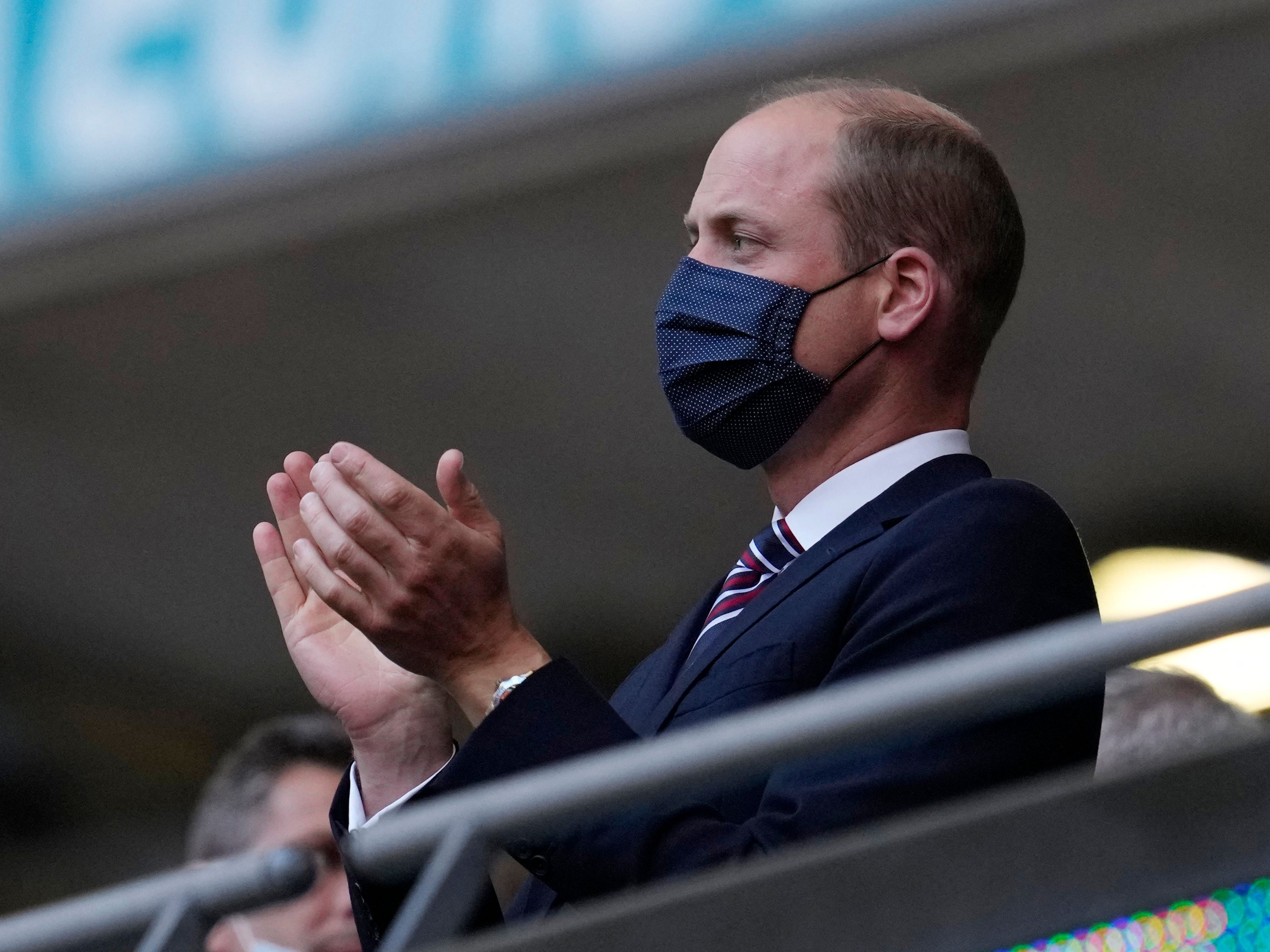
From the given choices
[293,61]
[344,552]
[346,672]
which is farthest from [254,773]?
[293,61]

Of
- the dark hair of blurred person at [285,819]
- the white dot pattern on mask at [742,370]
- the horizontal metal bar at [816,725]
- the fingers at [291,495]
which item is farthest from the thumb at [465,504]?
the dark hair of blurred person at [285,819]

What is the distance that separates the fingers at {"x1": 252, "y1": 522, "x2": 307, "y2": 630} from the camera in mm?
1754

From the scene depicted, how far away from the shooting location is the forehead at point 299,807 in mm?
2537

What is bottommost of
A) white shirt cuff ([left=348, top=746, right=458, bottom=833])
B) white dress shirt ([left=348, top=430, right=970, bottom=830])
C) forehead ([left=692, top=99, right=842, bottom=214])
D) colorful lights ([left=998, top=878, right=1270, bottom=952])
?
white shirt cuff ([left=348, top=746, right=458, bottom=833])

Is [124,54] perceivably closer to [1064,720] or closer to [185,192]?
[185,192]

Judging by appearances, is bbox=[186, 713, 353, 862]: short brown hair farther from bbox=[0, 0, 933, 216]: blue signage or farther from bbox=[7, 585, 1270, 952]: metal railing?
bbox=[0, 0, 933, 216]: blue signage

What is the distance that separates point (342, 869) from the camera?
2.45 meters

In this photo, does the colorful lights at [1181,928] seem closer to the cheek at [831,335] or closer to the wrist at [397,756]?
the wrist at [397,756]

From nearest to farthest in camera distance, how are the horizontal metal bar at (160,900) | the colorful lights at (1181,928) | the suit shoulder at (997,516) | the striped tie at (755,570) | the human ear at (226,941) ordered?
the colorful lights at (1181,928) → the horizontal metal bar at (160,900) → the suit shoulder at (997,516) → the striped tie at (755,570) → the human ear at (226,941)

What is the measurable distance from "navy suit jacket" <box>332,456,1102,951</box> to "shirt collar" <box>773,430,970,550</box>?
56 mm

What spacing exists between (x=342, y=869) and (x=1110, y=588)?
4.68 meters

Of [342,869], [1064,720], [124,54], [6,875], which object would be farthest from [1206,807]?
[6,875]

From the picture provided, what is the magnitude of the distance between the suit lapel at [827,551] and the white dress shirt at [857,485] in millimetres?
28

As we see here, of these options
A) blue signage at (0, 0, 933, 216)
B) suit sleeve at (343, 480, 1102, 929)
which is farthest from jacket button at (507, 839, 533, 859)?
blue signage at (0, 0, 933, 216)
